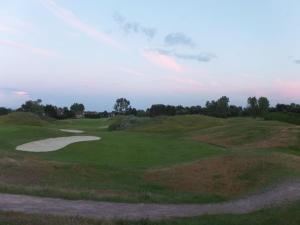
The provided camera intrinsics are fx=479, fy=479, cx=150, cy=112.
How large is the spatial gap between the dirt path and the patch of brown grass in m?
3.15

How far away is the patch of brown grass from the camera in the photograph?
21375 millimetres

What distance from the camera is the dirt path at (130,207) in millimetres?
12961

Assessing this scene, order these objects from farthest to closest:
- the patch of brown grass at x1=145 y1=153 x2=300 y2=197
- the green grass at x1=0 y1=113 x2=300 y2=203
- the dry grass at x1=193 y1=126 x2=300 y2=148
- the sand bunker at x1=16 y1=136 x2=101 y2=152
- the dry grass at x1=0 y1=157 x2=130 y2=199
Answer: the dry grass at x1=193 y1=126 x2=300 y2=148 → the sand bunker at x1=16 y1=136 x2=101 y2=152 → the patch of brown grass at x1=145 y1=153 x2=300 y2=197 → the green grass at x1=0 y1=113 x2=300 y2=203 → the dry grass at x1=0 y1=157 x2=130 y2=199

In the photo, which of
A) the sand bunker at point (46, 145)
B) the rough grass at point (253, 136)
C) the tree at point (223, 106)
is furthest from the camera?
the tree at point (223, 106)

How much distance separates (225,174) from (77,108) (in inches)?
5224

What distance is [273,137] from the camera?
41656mm

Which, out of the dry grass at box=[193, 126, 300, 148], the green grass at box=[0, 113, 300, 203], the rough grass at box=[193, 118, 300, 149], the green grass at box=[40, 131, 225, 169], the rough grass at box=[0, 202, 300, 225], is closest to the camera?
the rough grass at box=[0, 202, 300, 225]

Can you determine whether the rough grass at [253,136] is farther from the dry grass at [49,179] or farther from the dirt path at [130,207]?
the dirt path at [130,207]

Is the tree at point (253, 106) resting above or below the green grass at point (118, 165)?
above

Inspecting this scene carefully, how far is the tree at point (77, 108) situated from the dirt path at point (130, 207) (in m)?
135

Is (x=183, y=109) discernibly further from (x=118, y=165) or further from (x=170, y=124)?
(x=118, y=165)

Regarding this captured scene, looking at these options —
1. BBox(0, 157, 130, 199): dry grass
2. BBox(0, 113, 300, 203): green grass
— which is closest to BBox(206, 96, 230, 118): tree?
BBox(0, 113, 300, 203): green grass

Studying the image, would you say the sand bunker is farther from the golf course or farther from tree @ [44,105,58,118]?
tree @ [44,105,58,118]

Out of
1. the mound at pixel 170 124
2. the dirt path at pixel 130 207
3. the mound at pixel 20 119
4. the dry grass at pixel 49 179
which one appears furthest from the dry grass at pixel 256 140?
the mound at pixel 20 119
